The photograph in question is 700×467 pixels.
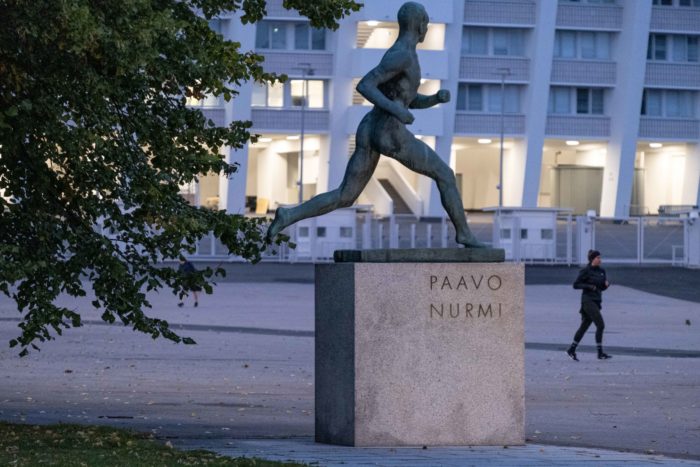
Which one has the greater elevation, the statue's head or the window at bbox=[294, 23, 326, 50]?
the window at bbox=[294, 23, 326, 50]

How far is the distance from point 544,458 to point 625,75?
74922 mm

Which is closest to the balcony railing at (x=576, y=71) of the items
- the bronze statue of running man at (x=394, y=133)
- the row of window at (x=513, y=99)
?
the row of window at (x=513, y=99)

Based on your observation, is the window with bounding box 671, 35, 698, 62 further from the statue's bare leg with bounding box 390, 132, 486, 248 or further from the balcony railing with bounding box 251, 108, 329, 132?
the statue's bare leg with bounding box 390, 132, 486, 248

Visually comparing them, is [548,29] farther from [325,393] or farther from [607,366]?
[325,393]

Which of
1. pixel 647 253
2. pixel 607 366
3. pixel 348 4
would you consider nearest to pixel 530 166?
pixel 647 253

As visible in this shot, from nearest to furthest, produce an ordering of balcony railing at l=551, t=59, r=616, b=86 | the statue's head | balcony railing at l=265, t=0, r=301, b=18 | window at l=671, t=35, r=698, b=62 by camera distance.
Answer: the statue's head, balcony railing at l=265, t=0, r=301, b=18, balcony railing at l=551, t=59, r=616, b=86, window at l=671, t=35, r=698, b=62

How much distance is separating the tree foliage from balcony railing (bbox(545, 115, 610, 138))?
71.2 m

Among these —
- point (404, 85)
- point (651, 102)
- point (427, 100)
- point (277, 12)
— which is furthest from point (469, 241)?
point (651, 102)

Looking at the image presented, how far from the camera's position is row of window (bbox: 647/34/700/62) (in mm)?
85500

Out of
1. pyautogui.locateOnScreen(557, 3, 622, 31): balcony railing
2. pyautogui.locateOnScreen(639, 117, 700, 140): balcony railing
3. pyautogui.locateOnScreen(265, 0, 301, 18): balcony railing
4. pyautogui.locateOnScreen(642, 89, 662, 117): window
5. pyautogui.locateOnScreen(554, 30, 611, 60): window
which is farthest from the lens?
pyautogui.locateOnScreen(642, 89, 662, 117): window

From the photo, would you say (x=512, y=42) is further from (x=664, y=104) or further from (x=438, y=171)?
(x=438, y=171)

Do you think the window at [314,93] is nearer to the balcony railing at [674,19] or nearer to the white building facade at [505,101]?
the white building facade at [505,101]

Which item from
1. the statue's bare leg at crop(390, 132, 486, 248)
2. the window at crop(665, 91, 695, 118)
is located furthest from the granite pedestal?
the window at crop(665, 91, 695, 118)

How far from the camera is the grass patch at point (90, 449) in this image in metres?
10.4
